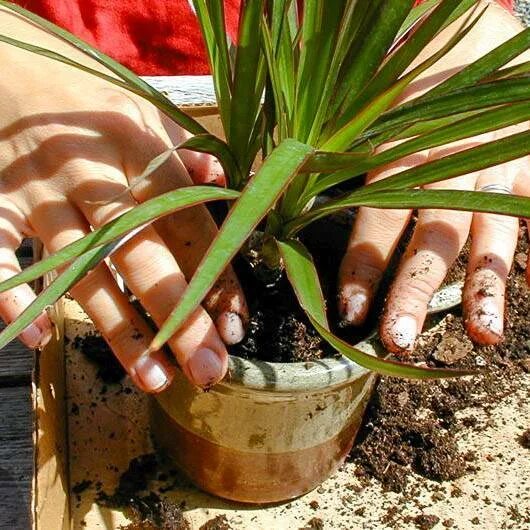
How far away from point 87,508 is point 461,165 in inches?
23.7

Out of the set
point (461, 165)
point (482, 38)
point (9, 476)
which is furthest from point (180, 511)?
point (482, 38)

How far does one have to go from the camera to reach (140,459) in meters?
1.05

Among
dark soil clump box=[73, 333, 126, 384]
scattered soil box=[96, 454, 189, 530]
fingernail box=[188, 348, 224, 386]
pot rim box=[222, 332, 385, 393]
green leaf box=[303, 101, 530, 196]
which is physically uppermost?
green leaf box=[303, 101, 530, 196]

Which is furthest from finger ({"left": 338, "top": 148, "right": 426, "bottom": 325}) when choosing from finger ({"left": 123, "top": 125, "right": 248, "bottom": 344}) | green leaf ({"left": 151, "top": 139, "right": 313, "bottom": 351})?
green leaf ({"left": 151, "top": 139, "right": 313, "bottom": 351})

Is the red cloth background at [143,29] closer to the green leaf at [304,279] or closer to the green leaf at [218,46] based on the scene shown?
the green leaf at [218,46]

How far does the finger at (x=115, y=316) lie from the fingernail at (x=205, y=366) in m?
0.05

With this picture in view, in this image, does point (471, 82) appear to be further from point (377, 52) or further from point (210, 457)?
point (210, 457)

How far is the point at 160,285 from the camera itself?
2.51ft

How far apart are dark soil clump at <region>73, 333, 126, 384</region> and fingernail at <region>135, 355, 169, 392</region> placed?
35 cm

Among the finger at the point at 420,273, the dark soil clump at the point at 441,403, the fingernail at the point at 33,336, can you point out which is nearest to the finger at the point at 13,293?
the fingernail at the point at 33,336

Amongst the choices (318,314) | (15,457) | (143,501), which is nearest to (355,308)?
(318,314)

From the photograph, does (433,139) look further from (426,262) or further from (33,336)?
(33,336)

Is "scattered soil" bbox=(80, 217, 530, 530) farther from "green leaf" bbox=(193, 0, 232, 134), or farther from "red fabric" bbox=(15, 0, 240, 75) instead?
"red fabric" bbox=(15, 0, 240, 75)

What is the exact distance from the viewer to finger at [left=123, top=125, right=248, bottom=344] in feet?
2.61
